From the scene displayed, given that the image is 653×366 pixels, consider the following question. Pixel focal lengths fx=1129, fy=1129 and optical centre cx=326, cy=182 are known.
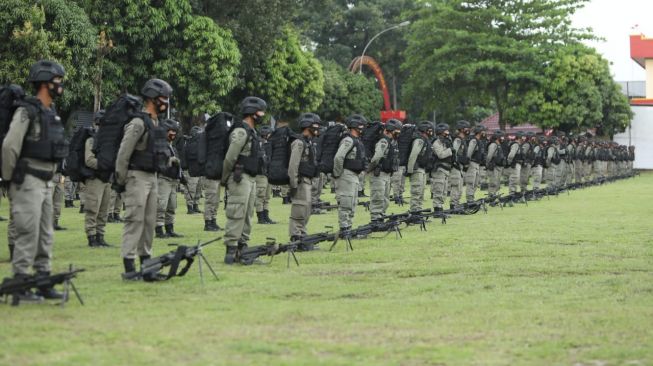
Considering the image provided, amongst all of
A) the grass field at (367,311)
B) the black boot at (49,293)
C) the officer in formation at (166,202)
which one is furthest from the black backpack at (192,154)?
the black boot at (49,293)

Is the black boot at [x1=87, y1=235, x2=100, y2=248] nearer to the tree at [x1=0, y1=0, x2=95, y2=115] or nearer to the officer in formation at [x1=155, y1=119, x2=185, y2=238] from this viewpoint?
the officer in formation at [x1=155, y1=119, x2=185, y2=238]

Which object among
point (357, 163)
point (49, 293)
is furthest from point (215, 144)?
point (357, 163)

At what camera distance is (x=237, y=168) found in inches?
539

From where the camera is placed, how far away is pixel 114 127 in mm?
12242

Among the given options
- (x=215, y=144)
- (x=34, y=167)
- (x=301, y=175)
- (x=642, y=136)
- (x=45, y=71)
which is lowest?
(x=301, y=175)

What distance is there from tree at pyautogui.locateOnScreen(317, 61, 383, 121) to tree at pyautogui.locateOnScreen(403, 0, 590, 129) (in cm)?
557

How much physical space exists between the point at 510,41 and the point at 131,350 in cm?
5781

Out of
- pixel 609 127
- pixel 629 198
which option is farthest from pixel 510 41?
pixel 629 198

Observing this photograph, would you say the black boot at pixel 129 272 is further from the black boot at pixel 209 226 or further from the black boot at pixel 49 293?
the black boot at pixel 209 226

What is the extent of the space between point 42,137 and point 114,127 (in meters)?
1.82

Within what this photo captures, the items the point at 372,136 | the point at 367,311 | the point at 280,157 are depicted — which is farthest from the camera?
the point at 372,136

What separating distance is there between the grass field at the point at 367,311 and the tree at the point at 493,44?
4743 centimetres

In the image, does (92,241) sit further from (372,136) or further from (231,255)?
(372,136)

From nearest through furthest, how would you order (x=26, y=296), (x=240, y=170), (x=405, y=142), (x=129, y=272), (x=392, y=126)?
(x=26, y=296)
(x=129, y=272)
(x=240, y=170)
(x=392, y=126)
(x=405, y=142)
